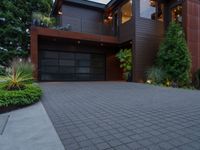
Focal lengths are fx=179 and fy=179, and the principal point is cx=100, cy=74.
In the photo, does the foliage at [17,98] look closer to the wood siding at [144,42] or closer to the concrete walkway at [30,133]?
the concrete walkway at [30,133]

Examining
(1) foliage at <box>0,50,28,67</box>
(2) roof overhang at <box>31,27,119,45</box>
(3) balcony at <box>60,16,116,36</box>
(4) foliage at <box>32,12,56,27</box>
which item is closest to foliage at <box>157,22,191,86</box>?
(2) roof overhang at <box>31,27,119,45</box>

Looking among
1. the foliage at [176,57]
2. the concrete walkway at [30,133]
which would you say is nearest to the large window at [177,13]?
the foliage at [176,57]

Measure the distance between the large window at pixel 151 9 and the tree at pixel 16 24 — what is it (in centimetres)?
856

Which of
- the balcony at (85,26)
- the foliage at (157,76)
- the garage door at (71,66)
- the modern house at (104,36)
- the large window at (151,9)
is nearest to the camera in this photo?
the foliage at (157,76)

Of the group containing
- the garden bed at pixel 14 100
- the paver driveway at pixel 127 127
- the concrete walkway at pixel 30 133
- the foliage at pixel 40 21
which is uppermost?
the foliage at pixel 40 21

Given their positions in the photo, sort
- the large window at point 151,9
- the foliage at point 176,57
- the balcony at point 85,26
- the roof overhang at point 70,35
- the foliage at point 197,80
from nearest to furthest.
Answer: the foliage at point 176,57 < the roof overhang at point 70,35 < the foliage at point 197,80 < the large window at point 151,9 < the balcony at point 85,26

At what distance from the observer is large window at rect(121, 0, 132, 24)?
13.1 meters

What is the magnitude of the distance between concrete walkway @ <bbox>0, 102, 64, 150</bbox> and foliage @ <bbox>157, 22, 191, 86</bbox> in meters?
8.88

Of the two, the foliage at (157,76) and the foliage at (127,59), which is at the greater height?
the foliage at (127,59)

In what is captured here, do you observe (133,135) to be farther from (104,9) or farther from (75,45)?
(104,9)

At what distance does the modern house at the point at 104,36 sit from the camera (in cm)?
1198

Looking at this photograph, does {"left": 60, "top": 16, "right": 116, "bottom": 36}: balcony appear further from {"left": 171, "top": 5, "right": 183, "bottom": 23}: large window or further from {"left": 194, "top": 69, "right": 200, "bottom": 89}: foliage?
{"left": 194, "top": 69, "right": 200, "bottom": 89}: foliage

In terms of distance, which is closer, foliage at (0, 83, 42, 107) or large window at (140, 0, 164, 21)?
foliage at (0, 83, 42, 107)

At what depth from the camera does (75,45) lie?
14203 millimetres
